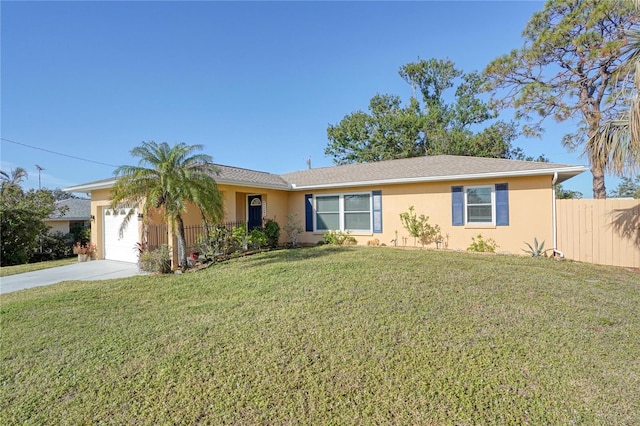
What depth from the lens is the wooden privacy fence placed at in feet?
28.3

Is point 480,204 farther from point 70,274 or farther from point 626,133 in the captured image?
point 70,274

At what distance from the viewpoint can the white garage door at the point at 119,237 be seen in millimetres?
11430

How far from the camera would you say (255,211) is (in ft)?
45.8

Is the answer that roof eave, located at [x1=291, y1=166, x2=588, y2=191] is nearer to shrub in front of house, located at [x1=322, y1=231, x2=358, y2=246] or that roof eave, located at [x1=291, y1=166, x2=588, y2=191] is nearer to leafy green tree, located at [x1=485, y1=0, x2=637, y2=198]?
shrub in front of house, located at [x1=322, y1=231, x2=358, y2=246]

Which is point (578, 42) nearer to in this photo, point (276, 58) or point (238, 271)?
point (276, 58)

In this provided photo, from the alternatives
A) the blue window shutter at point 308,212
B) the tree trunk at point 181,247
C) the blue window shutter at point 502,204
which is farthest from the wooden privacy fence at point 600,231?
the tree trunk at point 181,247

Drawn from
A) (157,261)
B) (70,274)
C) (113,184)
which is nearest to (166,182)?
(157,261)

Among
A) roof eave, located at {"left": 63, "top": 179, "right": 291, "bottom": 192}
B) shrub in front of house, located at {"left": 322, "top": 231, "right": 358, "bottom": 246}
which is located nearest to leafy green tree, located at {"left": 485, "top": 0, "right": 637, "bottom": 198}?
shrub in front of house, located at {"left": 322, "top": 231, "right": 358, "bottom": 246}

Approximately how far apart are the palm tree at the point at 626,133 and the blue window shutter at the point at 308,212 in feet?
32.1

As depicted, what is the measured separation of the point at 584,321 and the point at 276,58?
14962mm

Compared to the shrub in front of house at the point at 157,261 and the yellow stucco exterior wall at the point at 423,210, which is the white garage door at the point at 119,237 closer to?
the yellow stucco exterior wall at the point at 423,210

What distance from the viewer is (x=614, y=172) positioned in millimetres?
6883

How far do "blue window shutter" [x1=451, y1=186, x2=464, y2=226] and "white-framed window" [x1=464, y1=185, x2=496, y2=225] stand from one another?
170mm

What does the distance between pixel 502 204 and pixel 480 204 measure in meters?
0.69
